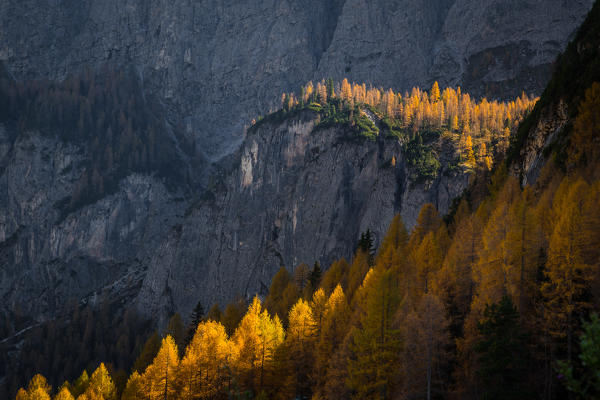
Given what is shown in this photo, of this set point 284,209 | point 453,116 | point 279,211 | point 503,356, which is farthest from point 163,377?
point 453,116

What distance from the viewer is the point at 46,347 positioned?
158 meters

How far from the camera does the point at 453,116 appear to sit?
15125cm

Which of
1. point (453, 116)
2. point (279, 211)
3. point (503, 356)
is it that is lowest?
point (503, 356)

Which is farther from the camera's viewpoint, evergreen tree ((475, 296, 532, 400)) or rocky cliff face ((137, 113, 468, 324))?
rocky cliff face ((137, 113, 468, 324))

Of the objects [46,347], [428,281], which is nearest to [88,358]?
[46,347]

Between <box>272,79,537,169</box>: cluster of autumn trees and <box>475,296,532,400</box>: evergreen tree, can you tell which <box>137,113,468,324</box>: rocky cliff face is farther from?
<box>475,296,532,400</box>: evergreen tree

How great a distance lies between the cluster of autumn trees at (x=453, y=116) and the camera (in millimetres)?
137750

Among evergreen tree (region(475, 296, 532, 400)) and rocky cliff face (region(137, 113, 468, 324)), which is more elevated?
rocky cliff face (region(137, 113, 468, 324))

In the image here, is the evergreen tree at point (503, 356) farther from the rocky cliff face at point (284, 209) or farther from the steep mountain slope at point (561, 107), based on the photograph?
the rocky cliff face at point (284, 209)

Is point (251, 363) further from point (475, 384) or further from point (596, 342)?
point (596, 342)

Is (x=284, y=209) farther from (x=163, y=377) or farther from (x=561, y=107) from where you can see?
(x=163, y=377)

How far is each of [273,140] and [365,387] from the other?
131 m

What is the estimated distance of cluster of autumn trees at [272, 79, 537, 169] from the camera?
13775cm

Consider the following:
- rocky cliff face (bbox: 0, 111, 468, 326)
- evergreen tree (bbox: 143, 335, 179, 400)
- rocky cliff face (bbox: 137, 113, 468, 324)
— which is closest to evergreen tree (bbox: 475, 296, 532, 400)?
evergreen tree (bbox: 143, 335, 179, 400)
